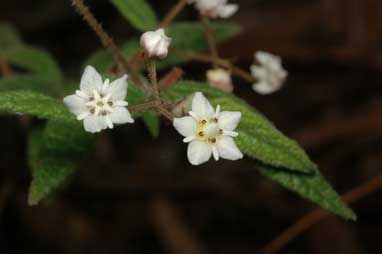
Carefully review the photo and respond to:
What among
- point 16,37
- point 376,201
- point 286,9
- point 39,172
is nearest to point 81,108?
point 39,172

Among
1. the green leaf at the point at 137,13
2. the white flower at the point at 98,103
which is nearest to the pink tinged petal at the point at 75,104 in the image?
the white flower at the point at 98,103

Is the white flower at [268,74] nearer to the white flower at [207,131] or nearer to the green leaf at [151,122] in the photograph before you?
the green leaf at [151,122]

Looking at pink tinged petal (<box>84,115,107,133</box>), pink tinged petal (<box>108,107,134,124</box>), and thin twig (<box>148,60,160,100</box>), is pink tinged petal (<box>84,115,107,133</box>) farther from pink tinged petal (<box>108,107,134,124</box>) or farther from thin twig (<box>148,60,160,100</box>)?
thin twig (<box>148,60,160,100</box>)

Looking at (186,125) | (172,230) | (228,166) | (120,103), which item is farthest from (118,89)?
(228,166)

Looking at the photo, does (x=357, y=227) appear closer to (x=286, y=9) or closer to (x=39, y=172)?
(x=286, y=9)

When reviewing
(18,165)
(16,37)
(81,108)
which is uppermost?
(16,37)

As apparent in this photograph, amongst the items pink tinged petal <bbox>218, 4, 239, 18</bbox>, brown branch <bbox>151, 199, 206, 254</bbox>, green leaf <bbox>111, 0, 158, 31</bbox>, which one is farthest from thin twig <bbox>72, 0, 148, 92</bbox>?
brown branch <bbox>151, 199, 206, 254</bbox>

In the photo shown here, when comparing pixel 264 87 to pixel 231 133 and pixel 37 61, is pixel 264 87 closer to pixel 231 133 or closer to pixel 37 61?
pixel 231 133
